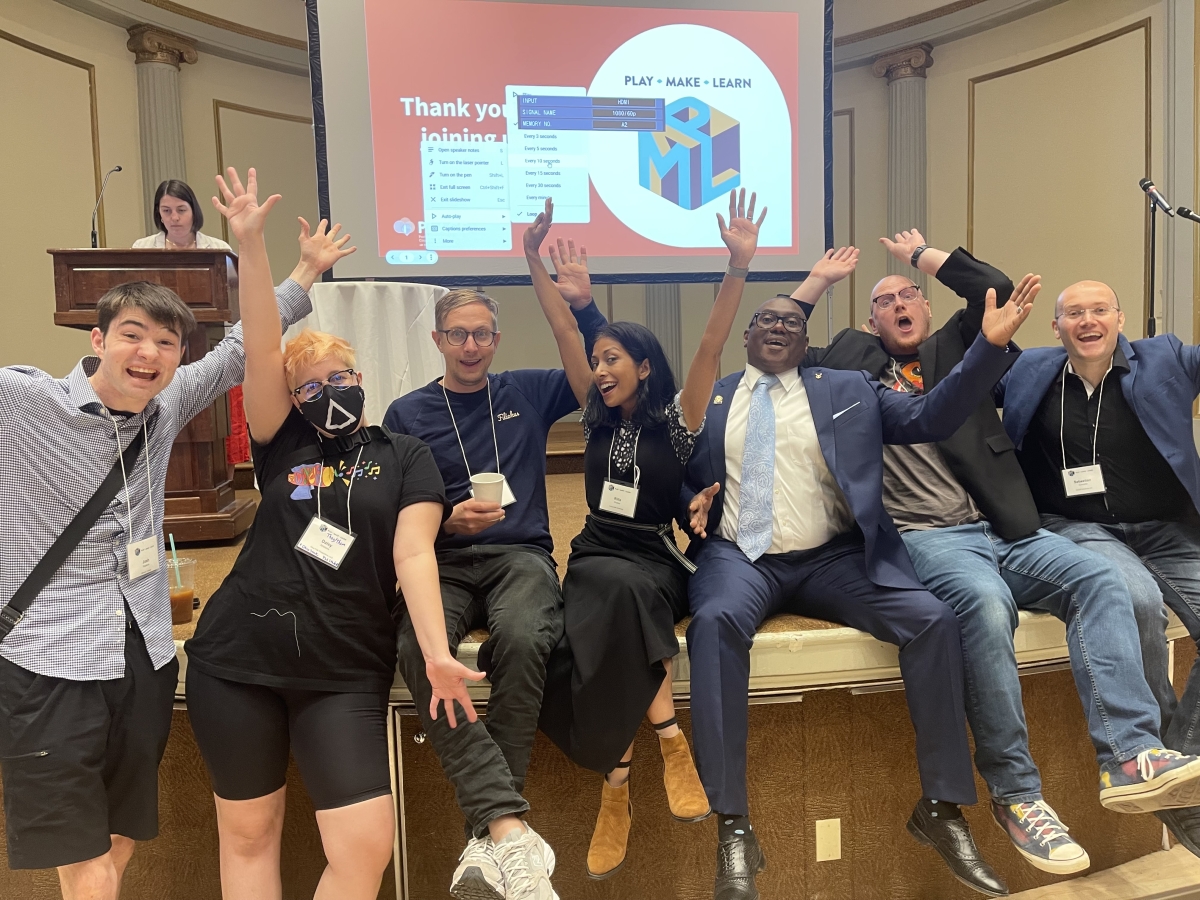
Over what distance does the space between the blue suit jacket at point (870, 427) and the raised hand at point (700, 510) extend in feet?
0.31

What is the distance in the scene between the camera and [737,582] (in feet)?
6.97

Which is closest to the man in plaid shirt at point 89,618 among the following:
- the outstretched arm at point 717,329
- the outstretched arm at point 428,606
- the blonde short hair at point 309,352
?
the blonde short hair at point 309,352

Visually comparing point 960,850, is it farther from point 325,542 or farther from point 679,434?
point 325,542

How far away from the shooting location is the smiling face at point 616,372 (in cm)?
220

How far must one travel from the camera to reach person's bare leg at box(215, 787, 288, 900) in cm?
173

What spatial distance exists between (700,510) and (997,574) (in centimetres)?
79

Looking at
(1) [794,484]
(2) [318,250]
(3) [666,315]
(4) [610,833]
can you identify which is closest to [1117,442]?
(1) [794,484]

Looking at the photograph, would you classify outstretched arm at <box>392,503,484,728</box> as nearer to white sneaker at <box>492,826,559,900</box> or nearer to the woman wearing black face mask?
the woman wearing black face mask

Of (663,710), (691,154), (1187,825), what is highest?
(691,154)

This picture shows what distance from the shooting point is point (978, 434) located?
2.44m

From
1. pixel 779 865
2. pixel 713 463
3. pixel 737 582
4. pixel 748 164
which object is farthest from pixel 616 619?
pixel 748 164

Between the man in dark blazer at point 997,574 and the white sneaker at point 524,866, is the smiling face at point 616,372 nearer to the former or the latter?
the man in dark blazer at point 997,574

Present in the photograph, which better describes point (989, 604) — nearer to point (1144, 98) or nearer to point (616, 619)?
point (616, 619)

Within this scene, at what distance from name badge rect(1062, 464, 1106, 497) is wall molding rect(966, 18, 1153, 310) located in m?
2.87
